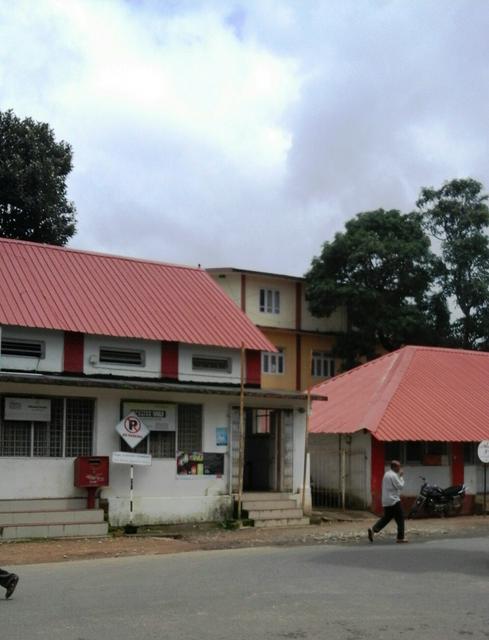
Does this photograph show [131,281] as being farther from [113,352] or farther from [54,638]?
[54,638]

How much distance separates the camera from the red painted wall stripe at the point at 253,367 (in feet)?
78.1

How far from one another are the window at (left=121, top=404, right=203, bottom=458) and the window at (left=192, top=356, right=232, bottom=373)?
125cm

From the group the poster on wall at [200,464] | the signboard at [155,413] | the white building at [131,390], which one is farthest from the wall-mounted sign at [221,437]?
the signboard at [155,413]

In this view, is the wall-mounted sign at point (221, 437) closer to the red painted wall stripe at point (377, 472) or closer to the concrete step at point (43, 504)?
the concrete step at point (43, 504)

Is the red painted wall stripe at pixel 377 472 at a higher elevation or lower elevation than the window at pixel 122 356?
lower

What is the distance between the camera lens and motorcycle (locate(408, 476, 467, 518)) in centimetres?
2538

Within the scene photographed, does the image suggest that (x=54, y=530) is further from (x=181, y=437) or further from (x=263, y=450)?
(x=263, y=450)

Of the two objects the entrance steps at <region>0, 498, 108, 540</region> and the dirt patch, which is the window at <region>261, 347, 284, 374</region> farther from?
the entrance steps at <region>0, 498, 108, 540</region>

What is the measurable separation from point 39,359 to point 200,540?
561 centimetres

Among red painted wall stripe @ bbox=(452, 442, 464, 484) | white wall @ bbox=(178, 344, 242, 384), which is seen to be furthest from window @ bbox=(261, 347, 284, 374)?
white wall @ bbox=(178, 344, 242, 384)

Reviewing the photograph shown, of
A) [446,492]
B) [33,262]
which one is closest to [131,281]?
[33,262]

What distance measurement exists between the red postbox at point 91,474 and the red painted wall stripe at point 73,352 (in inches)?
86.8

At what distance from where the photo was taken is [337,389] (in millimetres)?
29859

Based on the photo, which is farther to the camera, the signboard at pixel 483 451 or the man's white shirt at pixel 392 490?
the signboard at pixel 483 451
